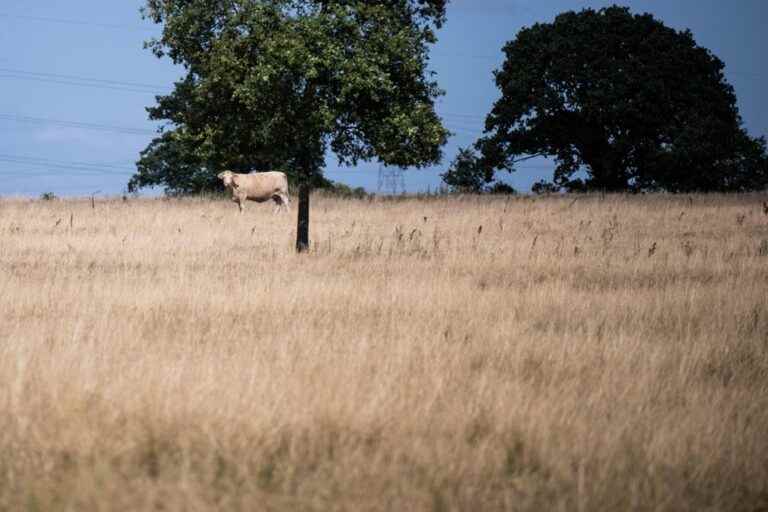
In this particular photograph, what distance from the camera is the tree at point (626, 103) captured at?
39.4m

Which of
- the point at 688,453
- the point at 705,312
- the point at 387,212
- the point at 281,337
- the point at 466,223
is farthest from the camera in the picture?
the point at 387,212

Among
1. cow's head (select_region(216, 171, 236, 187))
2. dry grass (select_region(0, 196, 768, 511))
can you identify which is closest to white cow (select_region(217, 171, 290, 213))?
cow's head (select_region(216, 171, 236, 187))

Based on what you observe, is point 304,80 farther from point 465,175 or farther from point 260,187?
point 465,175

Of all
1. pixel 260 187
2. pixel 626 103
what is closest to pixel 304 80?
pixel 260 187

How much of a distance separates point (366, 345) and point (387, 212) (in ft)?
69.8

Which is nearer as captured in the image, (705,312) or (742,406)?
(742,406)

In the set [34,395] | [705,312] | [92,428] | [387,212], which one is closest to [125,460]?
[92,428]

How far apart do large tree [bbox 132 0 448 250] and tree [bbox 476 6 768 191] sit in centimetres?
2286

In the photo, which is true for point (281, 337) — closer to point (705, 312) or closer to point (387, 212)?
point (705, 312)

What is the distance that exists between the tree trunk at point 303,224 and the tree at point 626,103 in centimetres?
2379

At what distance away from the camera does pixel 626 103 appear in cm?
3959

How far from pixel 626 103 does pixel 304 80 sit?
26233mm

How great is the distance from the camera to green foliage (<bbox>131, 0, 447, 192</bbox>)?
16.8 m

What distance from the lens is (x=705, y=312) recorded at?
399 inches
